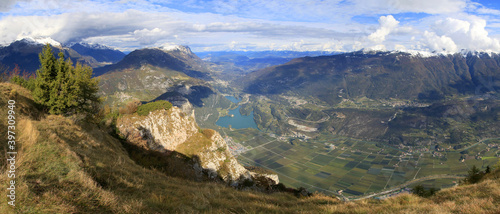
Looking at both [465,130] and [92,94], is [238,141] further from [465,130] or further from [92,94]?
[465,130]

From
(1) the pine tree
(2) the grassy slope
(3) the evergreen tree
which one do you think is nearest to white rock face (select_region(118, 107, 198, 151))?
(3) the evergreen tree

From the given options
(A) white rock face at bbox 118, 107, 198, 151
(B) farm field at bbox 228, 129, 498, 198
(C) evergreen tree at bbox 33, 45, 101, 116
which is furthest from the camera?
(B) farm field at bbox 228, 129, 498, 198

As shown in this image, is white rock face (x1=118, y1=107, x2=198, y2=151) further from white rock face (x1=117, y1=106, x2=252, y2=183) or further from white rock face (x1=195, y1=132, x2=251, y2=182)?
white rock face (x1=195, y1=132, x2=251, y2=182)

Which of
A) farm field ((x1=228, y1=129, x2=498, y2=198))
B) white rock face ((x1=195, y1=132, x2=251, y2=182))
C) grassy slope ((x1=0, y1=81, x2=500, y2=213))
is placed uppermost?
grassy slope ((x1=0, y1=81, x2=500, y2=213))

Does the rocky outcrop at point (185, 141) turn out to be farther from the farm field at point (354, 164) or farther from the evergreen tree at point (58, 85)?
the farm field at point (354, 164)

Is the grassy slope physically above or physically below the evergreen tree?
below

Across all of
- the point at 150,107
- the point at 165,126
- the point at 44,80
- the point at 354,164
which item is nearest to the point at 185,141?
the point at 165,126

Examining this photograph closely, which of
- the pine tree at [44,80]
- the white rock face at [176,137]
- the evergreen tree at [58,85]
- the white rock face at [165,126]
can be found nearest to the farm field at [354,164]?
the white rock face at [176,137]
